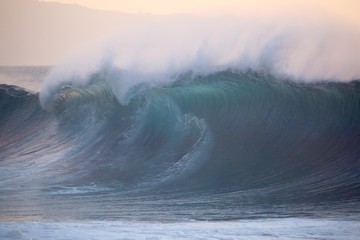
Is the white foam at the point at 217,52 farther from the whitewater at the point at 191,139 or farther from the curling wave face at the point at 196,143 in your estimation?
the curling wave face at the point at 196,143

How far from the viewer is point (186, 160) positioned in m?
7.55

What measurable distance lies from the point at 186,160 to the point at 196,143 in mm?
642

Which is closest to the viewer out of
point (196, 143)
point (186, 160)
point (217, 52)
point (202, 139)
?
point (186, 160)

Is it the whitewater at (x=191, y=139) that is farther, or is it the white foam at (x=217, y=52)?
the white foam at (x=217, y=52)

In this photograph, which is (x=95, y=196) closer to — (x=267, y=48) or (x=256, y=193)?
(x=256, y=193)

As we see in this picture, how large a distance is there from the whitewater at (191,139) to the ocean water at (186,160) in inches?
1.1

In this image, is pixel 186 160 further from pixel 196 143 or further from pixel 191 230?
pixel 191 230

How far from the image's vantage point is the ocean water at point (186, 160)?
486 cm

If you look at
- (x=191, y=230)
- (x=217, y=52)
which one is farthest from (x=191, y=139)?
(x=191, y=230)

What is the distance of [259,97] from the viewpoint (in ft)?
30.6

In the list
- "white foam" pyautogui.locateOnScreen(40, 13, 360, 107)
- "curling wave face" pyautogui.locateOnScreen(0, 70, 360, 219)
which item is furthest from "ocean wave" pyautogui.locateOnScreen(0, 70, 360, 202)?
"white foam" pyautogui.locateOnScreen(40, 13, 360, 107)

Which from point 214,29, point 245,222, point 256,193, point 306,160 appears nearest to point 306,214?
point 245,222

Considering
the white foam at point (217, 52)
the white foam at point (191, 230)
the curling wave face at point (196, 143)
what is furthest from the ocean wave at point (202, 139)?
the white foam at point (191, 230)

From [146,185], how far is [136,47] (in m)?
5.39
